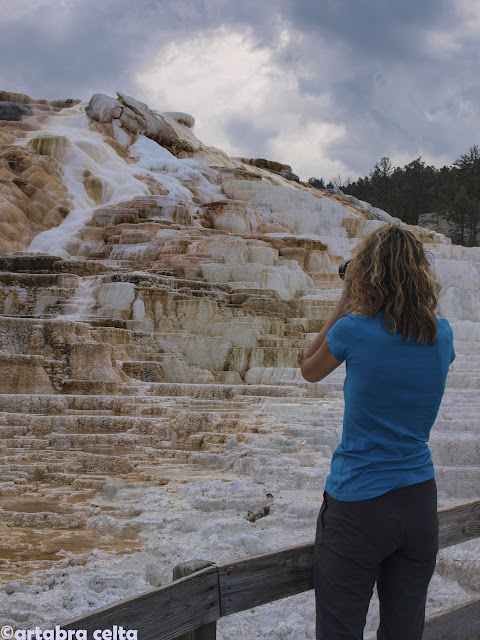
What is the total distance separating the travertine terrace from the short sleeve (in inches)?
52.8

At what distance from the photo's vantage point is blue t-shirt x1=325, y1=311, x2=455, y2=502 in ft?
5.23

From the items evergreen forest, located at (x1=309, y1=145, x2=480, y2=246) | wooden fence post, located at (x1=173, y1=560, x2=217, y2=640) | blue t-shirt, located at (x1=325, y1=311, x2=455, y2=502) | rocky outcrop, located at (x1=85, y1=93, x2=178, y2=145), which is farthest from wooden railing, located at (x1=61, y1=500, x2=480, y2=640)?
evergreen forest, located at (x1=309, y1=145, x2=480, y2=246)

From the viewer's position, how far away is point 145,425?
20.4 feet

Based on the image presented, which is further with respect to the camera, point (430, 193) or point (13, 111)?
point (430, 193)

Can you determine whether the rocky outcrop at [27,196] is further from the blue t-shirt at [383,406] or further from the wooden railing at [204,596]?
the blue t-shirt at [383,406]

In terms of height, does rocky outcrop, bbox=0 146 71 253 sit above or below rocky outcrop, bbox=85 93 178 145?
below

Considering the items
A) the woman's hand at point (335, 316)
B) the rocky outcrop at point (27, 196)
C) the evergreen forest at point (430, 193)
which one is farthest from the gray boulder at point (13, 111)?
the woman's hand at point (335, 316)

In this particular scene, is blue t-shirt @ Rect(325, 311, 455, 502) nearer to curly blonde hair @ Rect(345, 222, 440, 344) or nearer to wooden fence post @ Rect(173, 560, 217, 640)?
curly blonde hair @ Rect(345, 222, 440, 344)

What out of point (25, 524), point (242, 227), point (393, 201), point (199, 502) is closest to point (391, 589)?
point (199, 502)

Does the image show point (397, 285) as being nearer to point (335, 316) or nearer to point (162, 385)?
point (335, 316)

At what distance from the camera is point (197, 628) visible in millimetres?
1592

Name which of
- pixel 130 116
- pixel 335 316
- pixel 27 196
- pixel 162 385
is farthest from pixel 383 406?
pixel 130 116

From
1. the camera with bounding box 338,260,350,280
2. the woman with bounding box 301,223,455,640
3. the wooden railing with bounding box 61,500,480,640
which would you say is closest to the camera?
the wooden railing with bounding box 61,500,480,640

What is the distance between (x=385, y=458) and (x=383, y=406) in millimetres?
132
